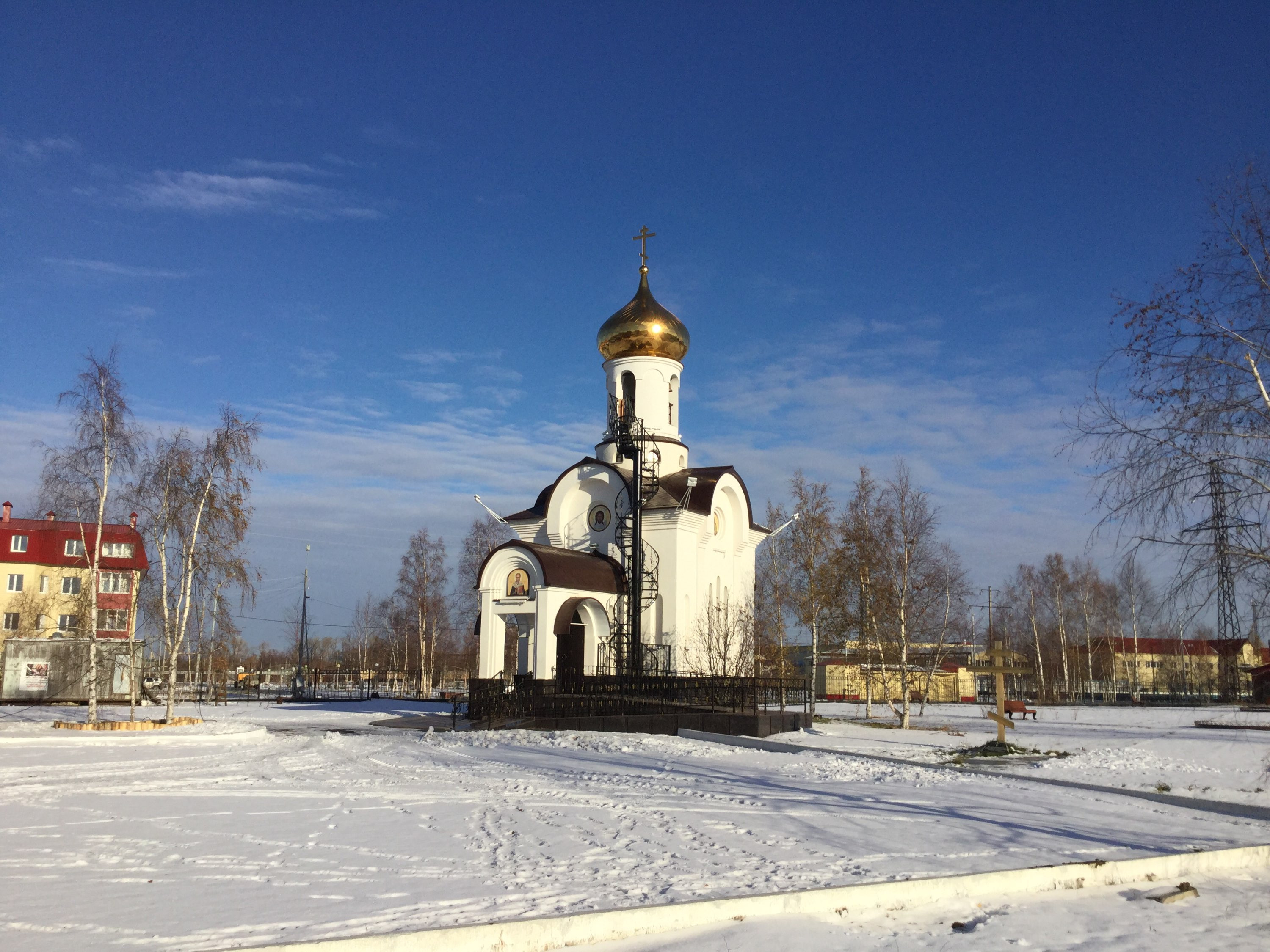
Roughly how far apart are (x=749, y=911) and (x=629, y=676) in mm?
17943

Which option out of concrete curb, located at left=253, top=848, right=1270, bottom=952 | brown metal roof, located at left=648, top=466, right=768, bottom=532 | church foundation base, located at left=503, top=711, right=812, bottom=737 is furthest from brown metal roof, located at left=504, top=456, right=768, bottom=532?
concrete curb, located at left=253, top=848, right=1270, bottom=952

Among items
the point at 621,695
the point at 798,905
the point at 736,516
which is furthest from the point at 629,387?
the point at 798,905

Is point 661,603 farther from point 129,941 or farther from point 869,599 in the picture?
point 129,941

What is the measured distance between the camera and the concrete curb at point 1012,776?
10.1 metres

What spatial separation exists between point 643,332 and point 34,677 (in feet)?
69.2

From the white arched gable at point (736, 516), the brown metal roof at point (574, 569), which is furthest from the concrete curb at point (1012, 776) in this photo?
the white arched gable at point (736, 516)

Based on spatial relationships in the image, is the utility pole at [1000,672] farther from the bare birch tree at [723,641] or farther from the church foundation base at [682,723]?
the bare birch tree at [723,641]

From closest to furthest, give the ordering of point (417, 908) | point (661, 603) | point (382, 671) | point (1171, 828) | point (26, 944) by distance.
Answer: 1. point (26, 944)
2. point (417, 908)
3. point (1171, 828)
4. point (661, 603)
5. point (382, 671)

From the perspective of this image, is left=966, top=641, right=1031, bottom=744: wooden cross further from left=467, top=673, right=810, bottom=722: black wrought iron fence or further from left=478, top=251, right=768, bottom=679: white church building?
left=478, top=251, right=768, bottom=679: white church building

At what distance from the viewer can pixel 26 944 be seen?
5031 millimetres

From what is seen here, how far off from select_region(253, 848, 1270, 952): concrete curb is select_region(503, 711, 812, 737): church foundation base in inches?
406

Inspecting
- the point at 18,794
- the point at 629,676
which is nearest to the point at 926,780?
the point at 18,794

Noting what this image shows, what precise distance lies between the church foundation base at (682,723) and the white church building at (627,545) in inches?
104

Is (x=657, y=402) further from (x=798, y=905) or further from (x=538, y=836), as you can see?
(x=798, y=905)
